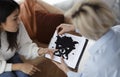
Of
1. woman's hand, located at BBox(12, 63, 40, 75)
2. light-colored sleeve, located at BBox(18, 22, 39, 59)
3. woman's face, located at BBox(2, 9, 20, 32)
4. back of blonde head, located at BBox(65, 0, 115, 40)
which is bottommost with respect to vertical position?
woman's hand, located at BBox(12, 63, 40, 75)

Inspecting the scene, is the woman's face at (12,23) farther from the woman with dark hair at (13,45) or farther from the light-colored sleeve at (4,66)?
the light-colored sleeve at (4,66)

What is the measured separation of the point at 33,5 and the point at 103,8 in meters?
1.10

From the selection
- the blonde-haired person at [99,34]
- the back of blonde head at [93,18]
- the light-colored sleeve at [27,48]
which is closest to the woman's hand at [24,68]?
the light-colored sleeve at [27,48]

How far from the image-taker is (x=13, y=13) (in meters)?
1.53

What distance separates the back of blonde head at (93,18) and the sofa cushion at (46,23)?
92cm

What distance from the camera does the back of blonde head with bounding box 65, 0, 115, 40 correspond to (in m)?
1.14

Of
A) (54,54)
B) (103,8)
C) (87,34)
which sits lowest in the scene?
(54,54)

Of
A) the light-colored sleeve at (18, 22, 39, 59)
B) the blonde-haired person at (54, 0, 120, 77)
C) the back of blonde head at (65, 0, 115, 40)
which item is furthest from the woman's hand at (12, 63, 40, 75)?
the back of blonde head at (65, 0, 115, 40)

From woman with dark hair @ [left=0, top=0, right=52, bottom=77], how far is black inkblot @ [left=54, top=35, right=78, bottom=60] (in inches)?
3.2

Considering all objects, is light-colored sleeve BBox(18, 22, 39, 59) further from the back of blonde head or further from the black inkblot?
the back of blonde head

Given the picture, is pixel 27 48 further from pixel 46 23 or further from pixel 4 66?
pixel 46 23

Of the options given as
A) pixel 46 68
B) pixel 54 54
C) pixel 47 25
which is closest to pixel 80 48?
pixel 54 54

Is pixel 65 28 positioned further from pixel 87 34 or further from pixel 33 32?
pixel 87 34

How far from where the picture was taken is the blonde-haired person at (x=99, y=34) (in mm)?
1143
